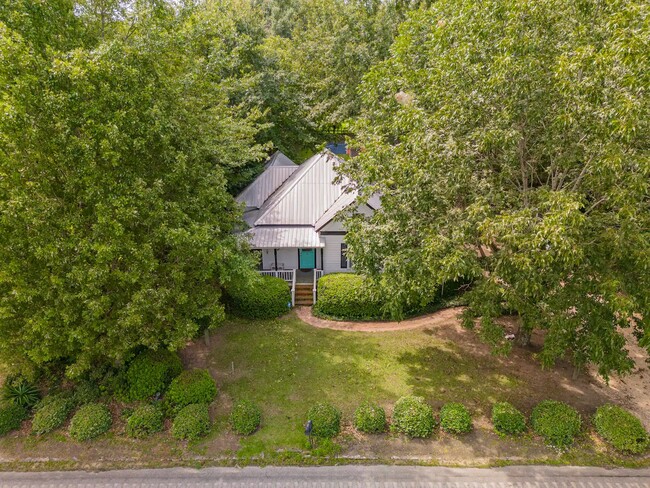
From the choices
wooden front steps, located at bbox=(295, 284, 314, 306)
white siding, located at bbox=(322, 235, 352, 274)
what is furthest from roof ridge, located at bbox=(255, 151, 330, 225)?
wooden front steps, located at bbox=(295, 284, 314, 306)

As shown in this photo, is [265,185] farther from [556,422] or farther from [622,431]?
[622,431]

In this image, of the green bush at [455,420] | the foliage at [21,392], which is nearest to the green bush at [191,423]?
the foliage at [21,392]

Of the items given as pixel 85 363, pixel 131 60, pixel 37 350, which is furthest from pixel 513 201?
pixel 37 350

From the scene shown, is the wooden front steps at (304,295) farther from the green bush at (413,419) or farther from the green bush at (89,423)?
the green bush at (89,423)

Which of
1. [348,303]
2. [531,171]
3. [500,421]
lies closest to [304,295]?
[348,303]

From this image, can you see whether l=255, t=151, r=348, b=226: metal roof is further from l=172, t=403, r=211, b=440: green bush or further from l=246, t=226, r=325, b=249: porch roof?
l=172, t=403, r=211, b=440: green bush

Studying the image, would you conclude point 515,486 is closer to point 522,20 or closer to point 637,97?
point 637,97
